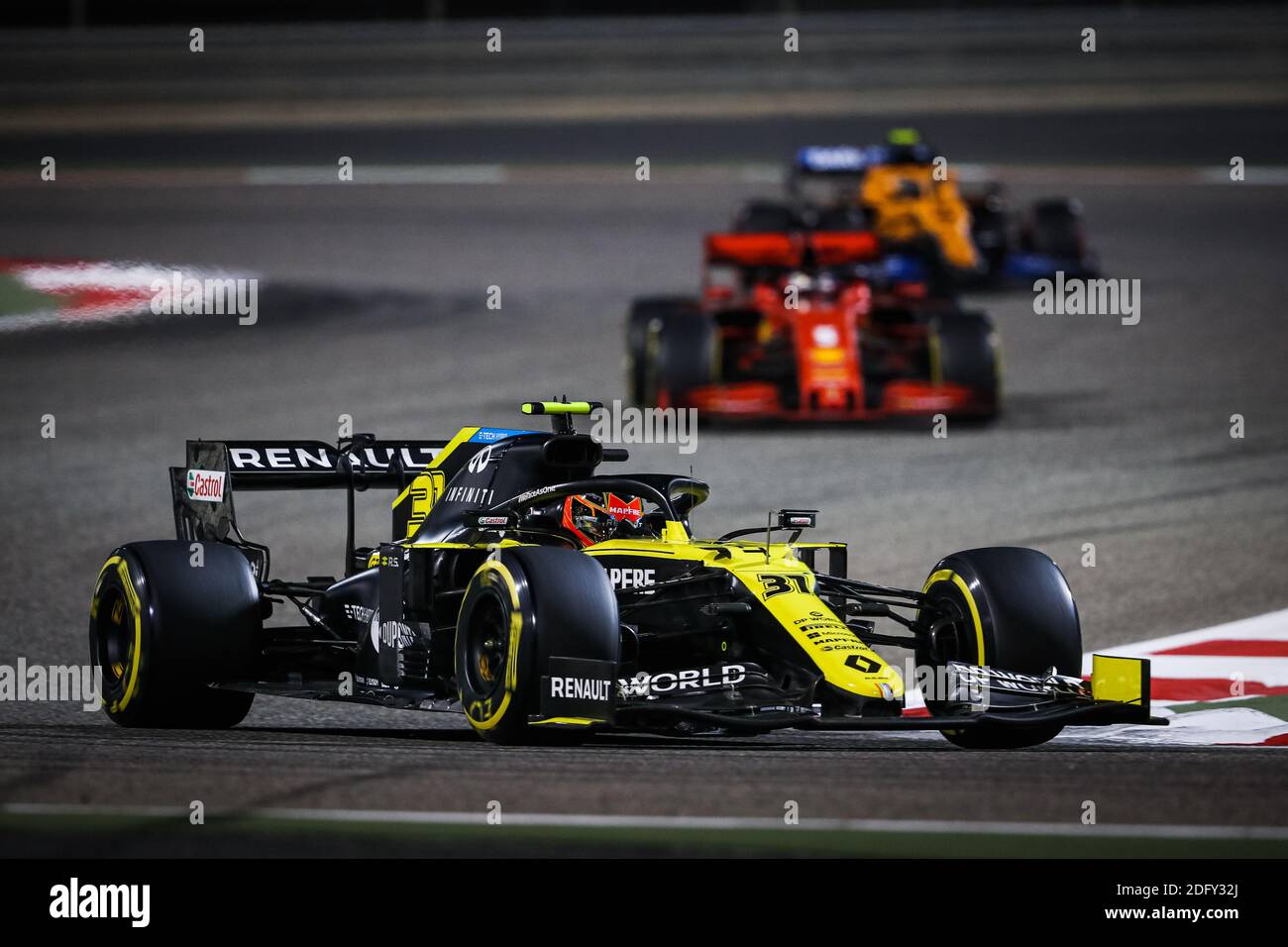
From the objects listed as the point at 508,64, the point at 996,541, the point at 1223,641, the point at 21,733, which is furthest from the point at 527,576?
the point at 508,64

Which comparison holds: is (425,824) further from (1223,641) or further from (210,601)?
(1223,641)

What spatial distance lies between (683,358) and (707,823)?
12.2 metres

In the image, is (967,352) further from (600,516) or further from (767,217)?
(600,516)

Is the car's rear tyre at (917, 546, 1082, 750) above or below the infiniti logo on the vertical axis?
below

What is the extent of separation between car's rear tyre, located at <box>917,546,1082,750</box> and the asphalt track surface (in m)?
0.24

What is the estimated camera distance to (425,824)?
24.0 ft

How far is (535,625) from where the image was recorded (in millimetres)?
8695

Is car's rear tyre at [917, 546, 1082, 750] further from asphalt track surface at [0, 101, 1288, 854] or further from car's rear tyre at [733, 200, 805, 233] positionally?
car's rear tyre at [733, 200, 805, 233]

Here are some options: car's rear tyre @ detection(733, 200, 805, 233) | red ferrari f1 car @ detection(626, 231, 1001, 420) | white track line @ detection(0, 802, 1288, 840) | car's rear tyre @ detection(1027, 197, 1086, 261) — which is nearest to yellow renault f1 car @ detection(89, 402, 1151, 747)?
white track line @ detection(0, 802, 1288, 840)

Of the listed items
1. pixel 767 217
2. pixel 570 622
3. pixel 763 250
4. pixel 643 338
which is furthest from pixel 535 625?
pixel 767 217

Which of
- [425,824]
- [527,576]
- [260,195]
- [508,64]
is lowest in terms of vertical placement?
[425,824]

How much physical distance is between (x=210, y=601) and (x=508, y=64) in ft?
95.6

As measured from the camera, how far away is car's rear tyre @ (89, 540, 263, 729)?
10258 mm

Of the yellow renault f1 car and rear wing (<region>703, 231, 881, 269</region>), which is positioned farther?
rear wing (<region>703, 231, 881, 269</region>)
